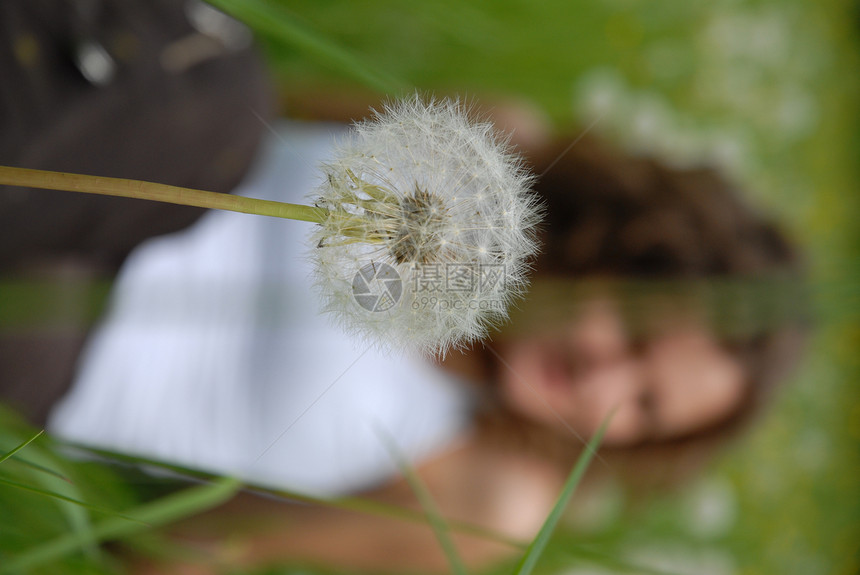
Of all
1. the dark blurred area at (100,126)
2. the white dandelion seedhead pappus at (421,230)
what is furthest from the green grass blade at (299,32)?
the dark blurred area at (100,126)

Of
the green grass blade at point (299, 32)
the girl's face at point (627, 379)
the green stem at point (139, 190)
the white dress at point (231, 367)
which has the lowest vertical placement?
the green stem at point (139, 190)

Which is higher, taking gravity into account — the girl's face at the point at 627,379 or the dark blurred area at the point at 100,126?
the dark blurred area at the point at 100,126

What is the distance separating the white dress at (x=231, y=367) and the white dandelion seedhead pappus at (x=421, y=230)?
0.29 metres

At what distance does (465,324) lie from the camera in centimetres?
12

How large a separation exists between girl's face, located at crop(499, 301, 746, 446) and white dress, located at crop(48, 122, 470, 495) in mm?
137

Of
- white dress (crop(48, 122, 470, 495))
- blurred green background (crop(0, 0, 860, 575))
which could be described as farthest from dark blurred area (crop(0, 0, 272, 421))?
blurred green background (crop(0, 0, 860, 575))

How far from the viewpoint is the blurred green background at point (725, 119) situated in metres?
0.72

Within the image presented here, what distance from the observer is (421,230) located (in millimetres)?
123

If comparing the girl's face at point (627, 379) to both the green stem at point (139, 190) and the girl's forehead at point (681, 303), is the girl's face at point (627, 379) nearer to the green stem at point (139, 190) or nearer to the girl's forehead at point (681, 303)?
the girl's forehead at point (681, 303)

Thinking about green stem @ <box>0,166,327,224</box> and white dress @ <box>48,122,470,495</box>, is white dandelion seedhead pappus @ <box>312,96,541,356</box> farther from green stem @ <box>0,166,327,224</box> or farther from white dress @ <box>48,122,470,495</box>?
white dress @ <box>48,122,470,495</box>

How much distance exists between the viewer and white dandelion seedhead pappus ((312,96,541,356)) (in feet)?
0.39

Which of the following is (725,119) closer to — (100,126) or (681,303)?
(681,303)

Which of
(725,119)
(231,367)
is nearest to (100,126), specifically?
(231,367)

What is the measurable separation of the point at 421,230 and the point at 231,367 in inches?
A: 19.8
